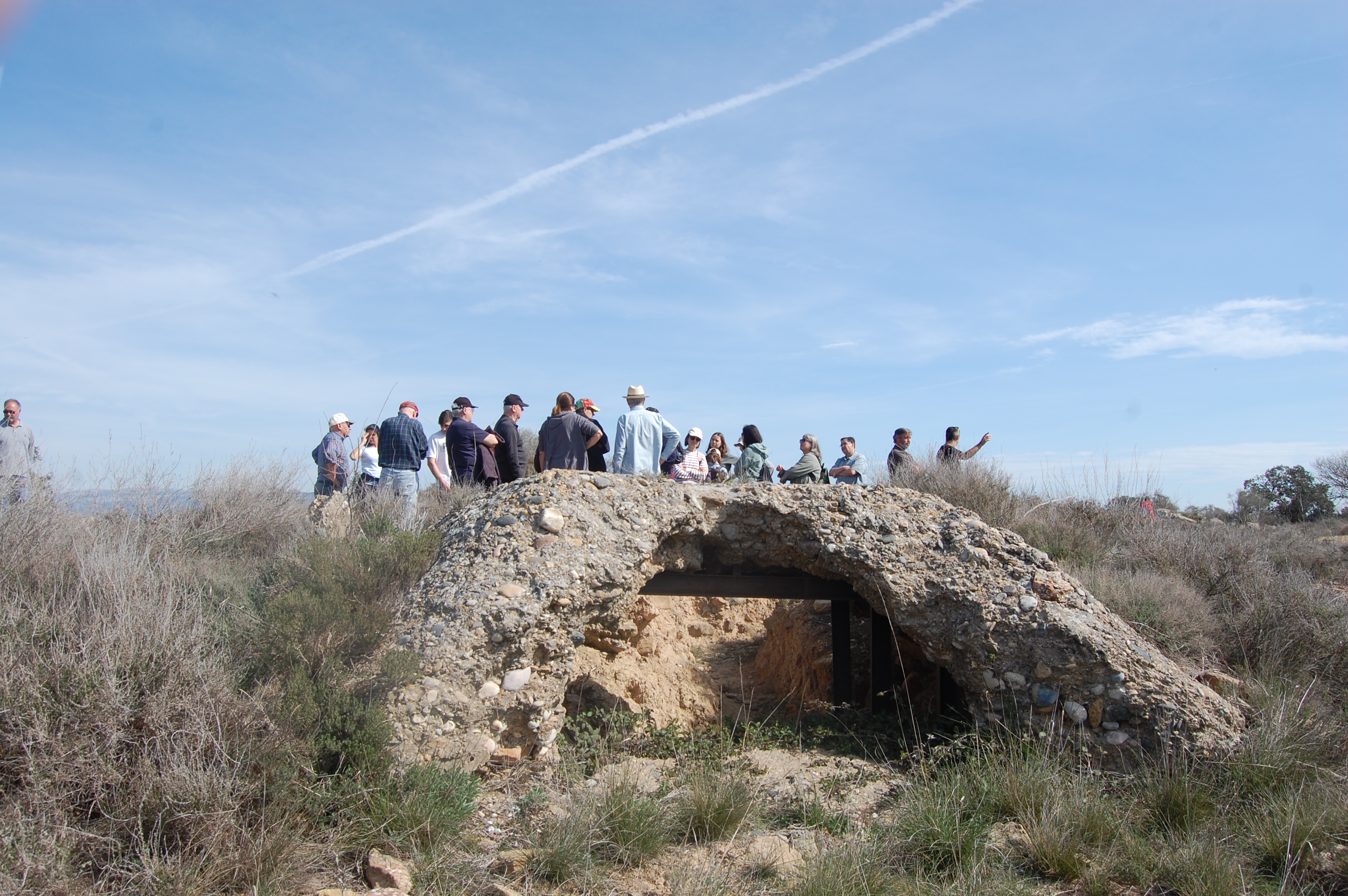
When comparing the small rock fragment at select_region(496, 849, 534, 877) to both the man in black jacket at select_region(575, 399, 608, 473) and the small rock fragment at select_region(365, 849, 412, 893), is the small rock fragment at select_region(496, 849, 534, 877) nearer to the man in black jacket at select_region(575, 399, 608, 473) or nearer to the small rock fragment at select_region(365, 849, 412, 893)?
the small rock fragment at select_region(365, 849, 412, 893)

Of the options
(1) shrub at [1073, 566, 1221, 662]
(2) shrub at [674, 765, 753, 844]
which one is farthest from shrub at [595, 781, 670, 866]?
(1) shrub at [1073, 566, 1221, 662]

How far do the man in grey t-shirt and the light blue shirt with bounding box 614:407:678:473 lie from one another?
25 centimetres

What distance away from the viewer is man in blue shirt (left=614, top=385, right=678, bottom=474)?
8.13m

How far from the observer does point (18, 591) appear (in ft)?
14.3

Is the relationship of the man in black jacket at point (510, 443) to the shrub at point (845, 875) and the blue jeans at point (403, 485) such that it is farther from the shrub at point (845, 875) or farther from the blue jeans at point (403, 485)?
the shrub at point (845, 875)

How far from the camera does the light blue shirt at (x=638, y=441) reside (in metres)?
8.13

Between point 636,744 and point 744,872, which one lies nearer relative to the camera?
→ point 744,872

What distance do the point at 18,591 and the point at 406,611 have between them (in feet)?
6.51

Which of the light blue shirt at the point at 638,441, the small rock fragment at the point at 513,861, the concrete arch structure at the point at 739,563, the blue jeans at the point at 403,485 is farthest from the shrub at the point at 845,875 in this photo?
the blue jeans at the point at 403,485

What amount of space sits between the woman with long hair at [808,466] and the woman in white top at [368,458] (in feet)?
15.1

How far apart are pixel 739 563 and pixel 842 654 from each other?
3.68 ft

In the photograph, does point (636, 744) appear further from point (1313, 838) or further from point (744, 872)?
point (1313, 838)

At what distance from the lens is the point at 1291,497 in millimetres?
19594

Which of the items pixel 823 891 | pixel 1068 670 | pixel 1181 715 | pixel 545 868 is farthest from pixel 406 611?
pixel 1181 715
